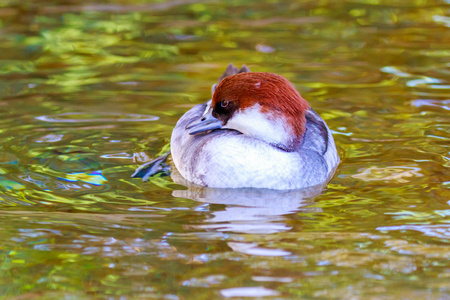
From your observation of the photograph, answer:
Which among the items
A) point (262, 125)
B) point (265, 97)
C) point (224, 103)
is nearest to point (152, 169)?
point (224, 103)

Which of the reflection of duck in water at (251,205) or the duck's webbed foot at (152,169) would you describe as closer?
the reflection of duck in water at (251,205)

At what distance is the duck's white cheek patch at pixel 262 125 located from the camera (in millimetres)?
A: 6371

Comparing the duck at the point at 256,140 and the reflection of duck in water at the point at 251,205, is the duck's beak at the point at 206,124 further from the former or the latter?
the reflection of duck in water at the point at 251,205

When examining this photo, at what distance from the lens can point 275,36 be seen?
11422 mm

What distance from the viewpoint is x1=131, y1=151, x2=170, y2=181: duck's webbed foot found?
6.96 meters

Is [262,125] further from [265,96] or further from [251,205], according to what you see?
[251,205]

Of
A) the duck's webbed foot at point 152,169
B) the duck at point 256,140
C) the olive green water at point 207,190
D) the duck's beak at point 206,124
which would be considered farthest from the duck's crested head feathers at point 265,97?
the duck's webbed foot at point 152,169

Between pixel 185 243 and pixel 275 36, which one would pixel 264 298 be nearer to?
pixel 185 243

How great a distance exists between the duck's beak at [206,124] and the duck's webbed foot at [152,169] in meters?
0.64

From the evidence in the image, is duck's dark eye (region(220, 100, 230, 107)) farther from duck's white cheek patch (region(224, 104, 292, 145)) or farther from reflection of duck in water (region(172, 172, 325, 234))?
reflection of duck in water (region(172, 172, 325, 234))

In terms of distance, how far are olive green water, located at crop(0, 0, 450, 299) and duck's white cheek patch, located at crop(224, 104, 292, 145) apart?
50 centimetres

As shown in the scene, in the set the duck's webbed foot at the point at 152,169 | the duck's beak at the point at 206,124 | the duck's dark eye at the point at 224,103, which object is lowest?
the duck's webbed foot at the point at 152,169

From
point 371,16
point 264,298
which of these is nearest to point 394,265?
point 264,298

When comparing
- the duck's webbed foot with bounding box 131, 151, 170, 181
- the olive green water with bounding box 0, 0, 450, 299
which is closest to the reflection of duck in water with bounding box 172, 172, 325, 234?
the olive green water with bounding box 0, 0, 450, 299
